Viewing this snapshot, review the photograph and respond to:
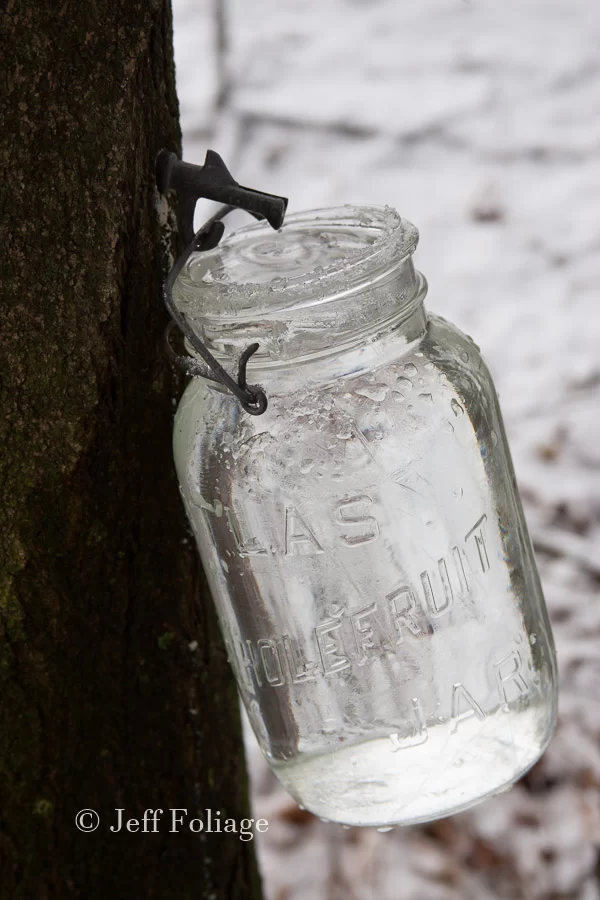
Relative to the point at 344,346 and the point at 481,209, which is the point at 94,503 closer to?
the point at 344,346

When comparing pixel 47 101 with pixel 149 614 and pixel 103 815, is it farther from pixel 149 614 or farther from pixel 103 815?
pixel 103 815

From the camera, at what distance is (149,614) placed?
0.82 metres

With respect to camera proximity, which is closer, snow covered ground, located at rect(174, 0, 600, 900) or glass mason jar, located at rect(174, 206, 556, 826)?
glass mason jar, located at rect(174, 206, 556, 826)

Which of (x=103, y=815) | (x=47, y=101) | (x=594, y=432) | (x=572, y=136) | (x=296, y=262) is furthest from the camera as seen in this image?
(x=572, y=136)

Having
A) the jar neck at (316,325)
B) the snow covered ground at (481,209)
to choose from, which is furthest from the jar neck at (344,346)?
the snow covered ground at (481,209)

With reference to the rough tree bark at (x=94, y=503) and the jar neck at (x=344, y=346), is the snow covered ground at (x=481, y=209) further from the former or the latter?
the jar neck at (x=344, y=346)

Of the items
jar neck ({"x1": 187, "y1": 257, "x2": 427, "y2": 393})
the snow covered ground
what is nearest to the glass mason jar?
jar neck ({"x1": 187, "y1": 257, "x2": 427, "y2": 393})

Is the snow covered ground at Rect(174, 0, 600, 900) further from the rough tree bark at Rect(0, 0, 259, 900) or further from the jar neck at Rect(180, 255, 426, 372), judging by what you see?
the jar neck at Rect(180, 255, 426, 372)

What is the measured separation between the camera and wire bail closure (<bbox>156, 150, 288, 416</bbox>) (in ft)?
2.21

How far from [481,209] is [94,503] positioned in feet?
7.47

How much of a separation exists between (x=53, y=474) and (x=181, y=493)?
100 millimetres

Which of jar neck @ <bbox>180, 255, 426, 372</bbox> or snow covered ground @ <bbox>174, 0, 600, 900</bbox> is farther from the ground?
jar neck @ <bbox>180, 255, 426, 372</bbox>

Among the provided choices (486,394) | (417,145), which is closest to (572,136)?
(417,145)

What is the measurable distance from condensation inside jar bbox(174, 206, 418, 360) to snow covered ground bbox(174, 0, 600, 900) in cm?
96
